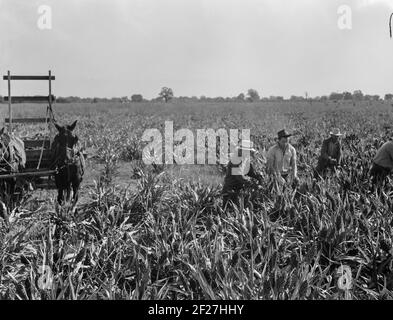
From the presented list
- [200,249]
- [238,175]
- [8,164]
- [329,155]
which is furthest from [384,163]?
[8,164]

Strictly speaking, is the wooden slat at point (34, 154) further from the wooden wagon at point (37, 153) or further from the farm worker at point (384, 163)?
the farm worker at point (384, 163)

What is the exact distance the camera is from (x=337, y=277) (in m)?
4.61

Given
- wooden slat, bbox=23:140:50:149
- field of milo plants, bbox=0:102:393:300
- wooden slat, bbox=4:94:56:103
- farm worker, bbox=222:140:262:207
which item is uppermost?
wooden slat, bbox=4:94:56:103

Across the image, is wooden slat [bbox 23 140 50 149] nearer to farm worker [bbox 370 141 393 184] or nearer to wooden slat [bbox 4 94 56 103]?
wooden slat [bbox 4 94 56 103]

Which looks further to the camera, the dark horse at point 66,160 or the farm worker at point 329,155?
the farm worker at point 329,155

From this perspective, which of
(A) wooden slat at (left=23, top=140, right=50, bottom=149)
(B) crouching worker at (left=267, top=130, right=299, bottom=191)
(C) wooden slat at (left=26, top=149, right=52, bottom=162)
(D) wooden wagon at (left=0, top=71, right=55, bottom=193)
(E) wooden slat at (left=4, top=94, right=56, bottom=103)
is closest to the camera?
(D) wooden wagon at (left=0, top=71, right=55, bottom=193)

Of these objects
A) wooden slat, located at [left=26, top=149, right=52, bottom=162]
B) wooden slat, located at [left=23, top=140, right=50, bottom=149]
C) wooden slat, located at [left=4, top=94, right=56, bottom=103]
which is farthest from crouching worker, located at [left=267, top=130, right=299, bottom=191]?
wooden slat, located at [left=23, top=140, right=50, bottom=149]

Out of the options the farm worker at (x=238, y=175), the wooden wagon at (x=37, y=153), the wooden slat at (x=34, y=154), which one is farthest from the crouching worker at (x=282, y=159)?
the wooden slat at (x=34, y=154)

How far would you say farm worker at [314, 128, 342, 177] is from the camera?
9578mm

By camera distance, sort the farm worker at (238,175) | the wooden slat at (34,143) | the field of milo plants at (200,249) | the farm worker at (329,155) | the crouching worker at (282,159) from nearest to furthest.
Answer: the field of milo plants at (200,249), the farm worker at (238,175), the crouching worker at (282,159), the farm worker at (329,155), the wooden slat at (34,143)

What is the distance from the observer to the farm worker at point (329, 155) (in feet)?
31.4
